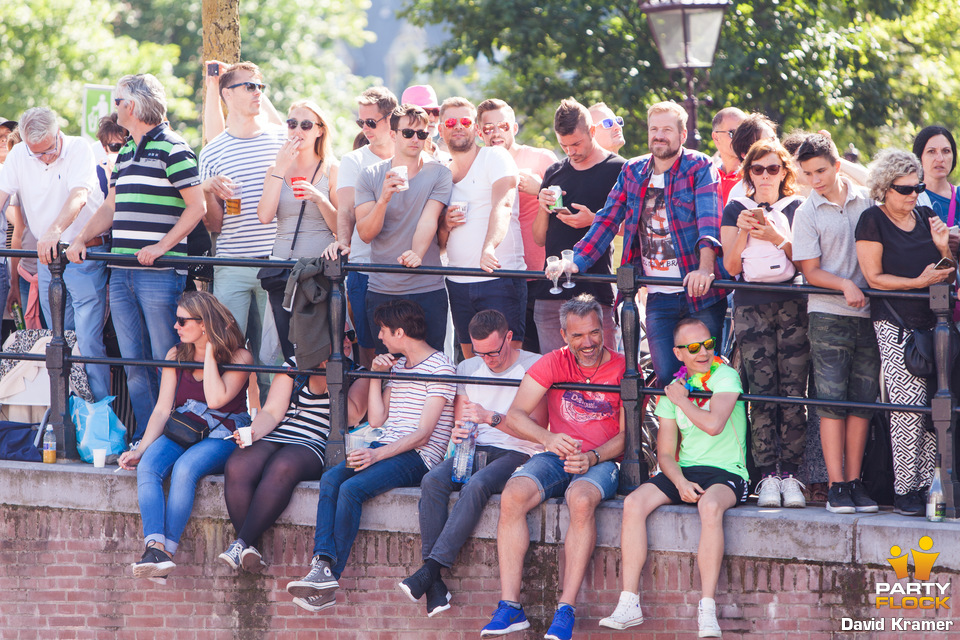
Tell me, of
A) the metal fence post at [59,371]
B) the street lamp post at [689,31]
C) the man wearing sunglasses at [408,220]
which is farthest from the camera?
the street lamp post at [689,31]

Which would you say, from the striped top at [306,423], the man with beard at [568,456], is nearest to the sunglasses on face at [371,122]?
the striped top at [306,423]

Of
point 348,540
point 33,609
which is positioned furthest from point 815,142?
point 33,609

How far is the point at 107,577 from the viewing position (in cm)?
614

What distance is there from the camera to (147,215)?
666 cm

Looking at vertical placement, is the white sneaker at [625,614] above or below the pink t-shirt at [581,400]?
below

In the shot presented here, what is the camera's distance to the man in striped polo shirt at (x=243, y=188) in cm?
684

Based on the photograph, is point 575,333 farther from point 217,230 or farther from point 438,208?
point 217,230

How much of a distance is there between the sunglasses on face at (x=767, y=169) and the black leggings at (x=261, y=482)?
266cm

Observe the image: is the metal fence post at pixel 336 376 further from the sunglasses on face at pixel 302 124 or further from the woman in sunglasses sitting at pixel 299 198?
the sunglasses on face at pixel 302 124

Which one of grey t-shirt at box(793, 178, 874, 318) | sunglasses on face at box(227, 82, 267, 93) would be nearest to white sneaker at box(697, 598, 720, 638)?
grey t-shirt at box(793, 178, 874, 318)

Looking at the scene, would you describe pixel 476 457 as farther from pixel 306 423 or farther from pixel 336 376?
pixel 306 423

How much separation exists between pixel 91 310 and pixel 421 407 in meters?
2.14

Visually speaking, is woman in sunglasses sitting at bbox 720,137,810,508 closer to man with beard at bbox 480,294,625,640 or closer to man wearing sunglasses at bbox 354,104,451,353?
man with beard at bbox 480,294,625,640

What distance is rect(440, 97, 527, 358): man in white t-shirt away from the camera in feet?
21.4
